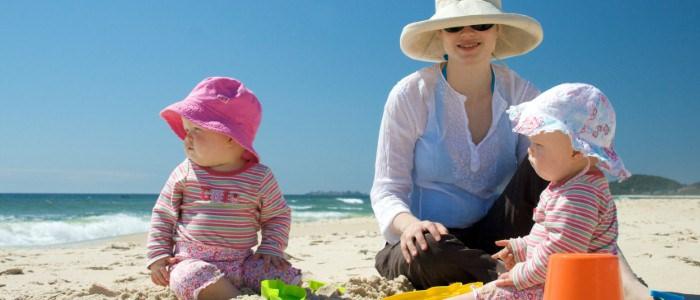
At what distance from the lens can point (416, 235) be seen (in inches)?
96.2

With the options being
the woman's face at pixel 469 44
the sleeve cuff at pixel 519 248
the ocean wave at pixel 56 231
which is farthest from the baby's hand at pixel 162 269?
the ocean wave at pixel 56 231

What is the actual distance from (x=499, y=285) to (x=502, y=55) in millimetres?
1647

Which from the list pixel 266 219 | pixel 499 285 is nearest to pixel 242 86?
pixel 266 219

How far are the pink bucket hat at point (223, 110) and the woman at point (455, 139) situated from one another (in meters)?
0.62

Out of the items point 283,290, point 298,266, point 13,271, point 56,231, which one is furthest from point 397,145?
point 56,231

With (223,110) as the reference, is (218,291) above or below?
below

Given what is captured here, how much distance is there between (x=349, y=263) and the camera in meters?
4.31

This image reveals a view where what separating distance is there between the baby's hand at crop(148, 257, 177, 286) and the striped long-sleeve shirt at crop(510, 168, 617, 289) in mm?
1441

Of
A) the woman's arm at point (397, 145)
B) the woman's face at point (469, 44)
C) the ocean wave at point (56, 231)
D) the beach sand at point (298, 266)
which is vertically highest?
the woman's face at point (469, 44)

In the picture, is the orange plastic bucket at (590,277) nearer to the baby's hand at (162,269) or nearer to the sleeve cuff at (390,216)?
the sleeve cuff at (390,216)

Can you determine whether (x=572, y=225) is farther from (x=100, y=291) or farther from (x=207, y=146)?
(x=100, y=291)

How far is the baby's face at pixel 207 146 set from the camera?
2635 millimetres

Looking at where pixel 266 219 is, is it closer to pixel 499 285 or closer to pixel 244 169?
pixel 244 169

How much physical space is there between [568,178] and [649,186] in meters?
43.6
